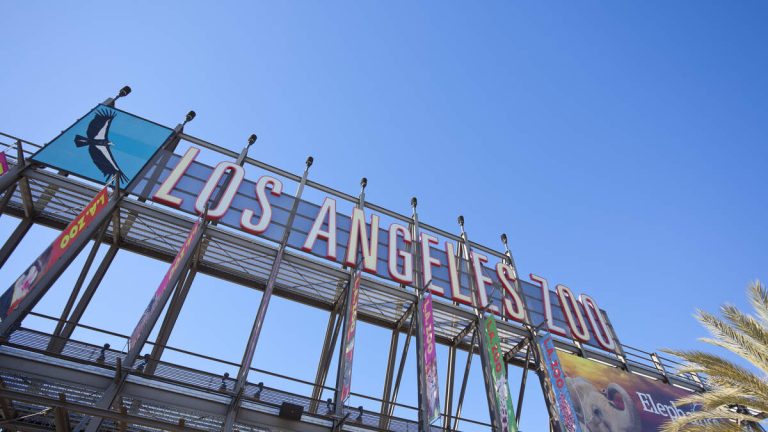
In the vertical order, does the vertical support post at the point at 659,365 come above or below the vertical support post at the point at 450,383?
above

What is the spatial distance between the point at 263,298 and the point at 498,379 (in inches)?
350

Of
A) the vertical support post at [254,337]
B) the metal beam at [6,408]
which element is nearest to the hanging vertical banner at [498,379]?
the vertical support post at [254,337]

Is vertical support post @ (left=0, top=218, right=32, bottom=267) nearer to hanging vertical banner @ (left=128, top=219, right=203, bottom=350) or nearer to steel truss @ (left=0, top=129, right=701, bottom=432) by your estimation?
steel truss @ (left=0, top=129, right=701, bottom=432)

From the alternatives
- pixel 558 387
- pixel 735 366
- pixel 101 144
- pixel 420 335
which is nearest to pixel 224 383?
pixel 420 335

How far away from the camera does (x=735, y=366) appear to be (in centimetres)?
1261

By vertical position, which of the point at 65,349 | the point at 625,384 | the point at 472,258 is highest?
the point at 472,258

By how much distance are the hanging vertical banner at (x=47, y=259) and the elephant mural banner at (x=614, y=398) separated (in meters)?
18.6

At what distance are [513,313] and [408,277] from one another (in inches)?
219

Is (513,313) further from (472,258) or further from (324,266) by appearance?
(324,266)

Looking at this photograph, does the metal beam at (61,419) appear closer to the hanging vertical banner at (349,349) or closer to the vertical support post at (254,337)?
the vertical support post at (254,337)

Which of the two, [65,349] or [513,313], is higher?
[513,313]

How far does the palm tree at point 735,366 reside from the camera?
1212 cm

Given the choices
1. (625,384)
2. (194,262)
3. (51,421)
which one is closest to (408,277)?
(194,262)

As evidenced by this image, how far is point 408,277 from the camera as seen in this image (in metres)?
19.3
